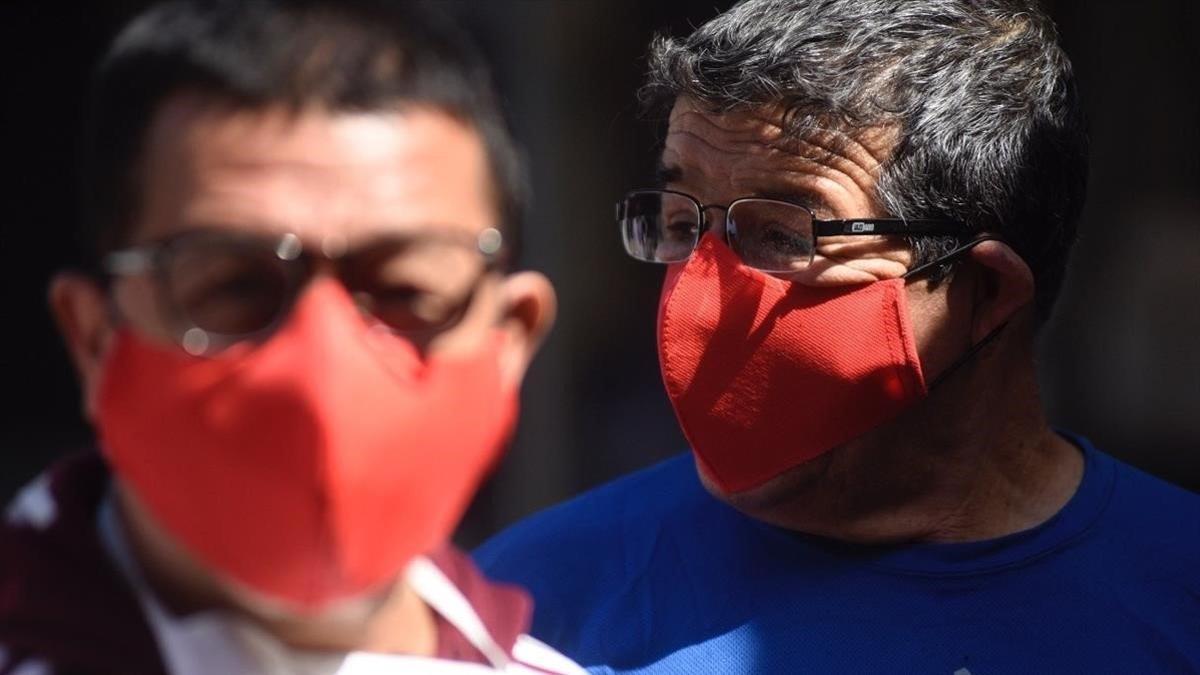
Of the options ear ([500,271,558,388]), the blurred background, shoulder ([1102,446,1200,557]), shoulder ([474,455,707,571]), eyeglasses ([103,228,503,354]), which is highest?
eyeglasses ([103,228,503,354])

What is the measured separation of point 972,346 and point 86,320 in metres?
1.59

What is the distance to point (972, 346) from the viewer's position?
2.74 m

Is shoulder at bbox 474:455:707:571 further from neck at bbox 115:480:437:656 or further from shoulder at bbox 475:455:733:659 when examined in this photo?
neck at bbox 115:480:437:656

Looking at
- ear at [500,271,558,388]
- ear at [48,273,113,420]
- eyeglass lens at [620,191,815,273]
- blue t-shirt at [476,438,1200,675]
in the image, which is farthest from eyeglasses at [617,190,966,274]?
ear at [48,273,113,420]

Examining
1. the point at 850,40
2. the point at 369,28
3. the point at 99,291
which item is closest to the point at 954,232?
the point at 850,40

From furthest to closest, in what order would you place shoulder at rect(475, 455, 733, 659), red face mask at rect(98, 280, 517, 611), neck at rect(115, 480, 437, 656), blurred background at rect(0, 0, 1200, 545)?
blurred background at rect(0, 0, 1200, 545), shoulder at rect(475, 455, 733, 659), neck at rect(115, 480, 437, 656), red face mask at rect(98, 280, 517, 611)

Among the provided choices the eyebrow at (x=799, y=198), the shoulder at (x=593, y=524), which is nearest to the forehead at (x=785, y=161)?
the eyebrow at (x=799, y=198)

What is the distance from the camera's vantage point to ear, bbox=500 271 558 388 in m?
1.89

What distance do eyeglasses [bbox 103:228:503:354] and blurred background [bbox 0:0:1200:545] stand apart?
15.1 ft

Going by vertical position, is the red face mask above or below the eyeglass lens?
above

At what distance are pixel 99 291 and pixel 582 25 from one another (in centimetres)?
496

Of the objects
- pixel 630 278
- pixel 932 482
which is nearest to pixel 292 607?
pixel 932 482

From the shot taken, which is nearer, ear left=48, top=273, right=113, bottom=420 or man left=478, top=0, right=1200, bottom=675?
ear left=48, top=273, right=113, bottom=420

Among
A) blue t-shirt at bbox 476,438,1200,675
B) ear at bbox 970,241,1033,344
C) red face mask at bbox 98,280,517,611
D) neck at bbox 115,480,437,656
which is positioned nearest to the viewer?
red face mask at bbox 98,280,517,611
